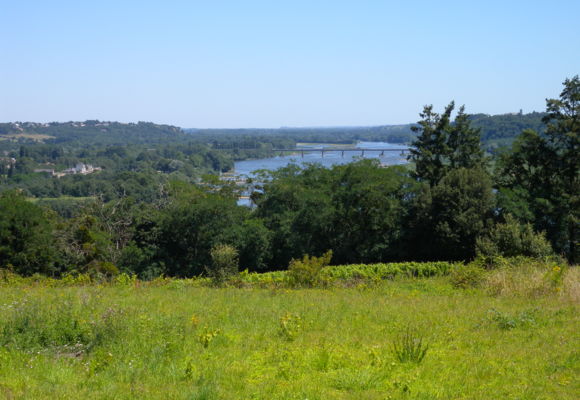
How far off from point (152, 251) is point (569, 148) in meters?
27.0

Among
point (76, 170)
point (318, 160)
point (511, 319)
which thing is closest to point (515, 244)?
point (511, 319)

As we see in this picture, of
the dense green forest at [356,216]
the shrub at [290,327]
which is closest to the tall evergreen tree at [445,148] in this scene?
the dense green forest at [356,216]

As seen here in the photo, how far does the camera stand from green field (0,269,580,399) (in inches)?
203

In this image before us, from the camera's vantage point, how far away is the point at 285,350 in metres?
6.53

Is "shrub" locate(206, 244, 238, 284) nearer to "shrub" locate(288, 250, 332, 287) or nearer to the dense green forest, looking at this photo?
"shrub" locate(288, 250, 332, 287)

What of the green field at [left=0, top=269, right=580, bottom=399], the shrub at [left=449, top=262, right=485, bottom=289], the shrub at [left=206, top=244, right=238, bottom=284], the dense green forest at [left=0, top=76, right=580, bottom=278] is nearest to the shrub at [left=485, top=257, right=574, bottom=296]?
the shrub at [left=449, top=262, right=485, bottom=289]

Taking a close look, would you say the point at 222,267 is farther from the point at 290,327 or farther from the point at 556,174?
the point at 556,174

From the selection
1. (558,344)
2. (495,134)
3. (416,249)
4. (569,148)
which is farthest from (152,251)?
(495,134)

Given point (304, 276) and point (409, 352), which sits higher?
point (409, 352)

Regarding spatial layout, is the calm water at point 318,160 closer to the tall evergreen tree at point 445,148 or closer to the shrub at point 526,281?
the tall evergreen tree at point 445,148

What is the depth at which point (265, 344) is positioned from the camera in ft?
22.7

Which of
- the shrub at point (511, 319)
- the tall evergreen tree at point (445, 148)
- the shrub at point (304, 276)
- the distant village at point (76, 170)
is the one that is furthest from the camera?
the distant village at point (76, 170)

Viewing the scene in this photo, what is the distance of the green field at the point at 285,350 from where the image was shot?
203 inches

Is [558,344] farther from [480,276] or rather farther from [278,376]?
[480,276]
